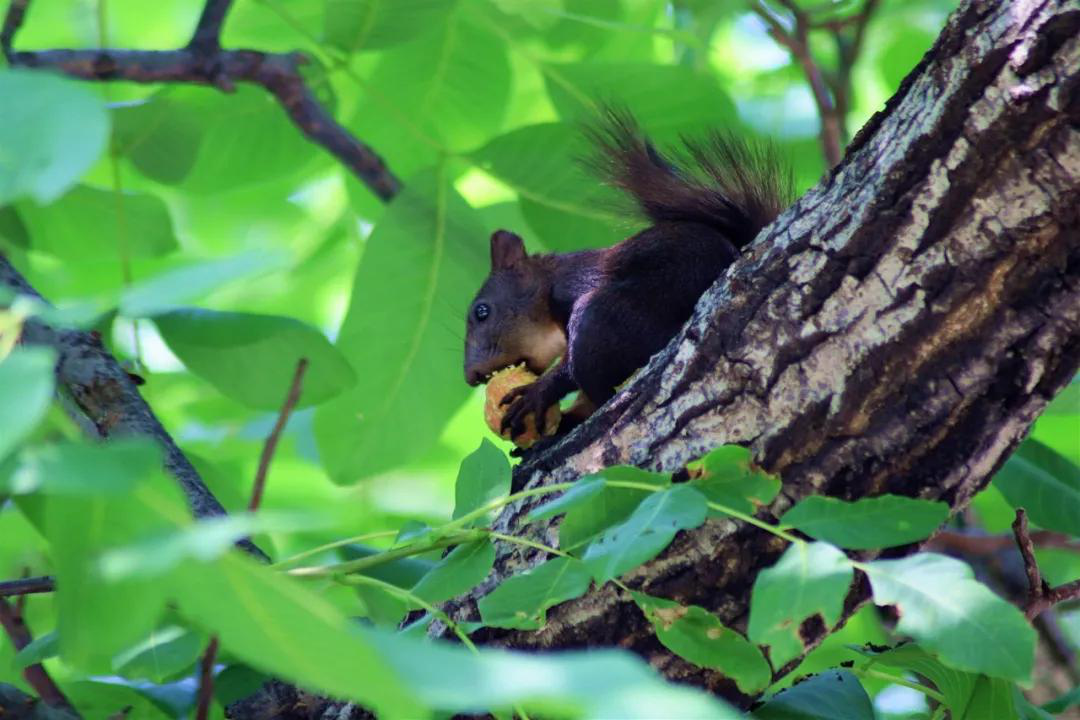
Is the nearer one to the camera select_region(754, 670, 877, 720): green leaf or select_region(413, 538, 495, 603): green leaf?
select_region(413, 538, 495, 603): green leaf

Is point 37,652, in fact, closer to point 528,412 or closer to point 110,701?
point 110,701

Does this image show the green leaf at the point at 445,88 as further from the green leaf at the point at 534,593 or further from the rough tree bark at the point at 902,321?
the green leaf at the point at 534,593

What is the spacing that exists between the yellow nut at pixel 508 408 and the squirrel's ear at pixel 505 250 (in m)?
0.24

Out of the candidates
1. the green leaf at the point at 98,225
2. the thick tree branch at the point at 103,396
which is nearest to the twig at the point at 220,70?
the green leaf at the point at 98,225

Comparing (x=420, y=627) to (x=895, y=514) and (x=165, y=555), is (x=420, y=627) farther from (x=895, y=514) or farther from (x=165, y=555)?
(x=165, y=555)

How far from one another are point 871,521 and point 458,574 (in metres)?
0.42

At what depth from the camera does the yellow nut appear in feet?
7.78

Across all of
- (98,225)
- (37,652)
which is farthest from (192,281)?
(98,225)

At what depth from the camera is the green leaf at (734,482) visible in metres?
1.19

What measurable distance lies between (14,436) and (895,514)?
2.41 feet

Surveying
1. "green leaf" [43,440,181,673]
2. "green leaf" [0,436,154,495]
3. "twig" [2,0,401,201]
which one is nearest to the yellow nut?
"twig" [2,0,401,201]

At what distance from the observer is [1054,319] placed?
139 cm

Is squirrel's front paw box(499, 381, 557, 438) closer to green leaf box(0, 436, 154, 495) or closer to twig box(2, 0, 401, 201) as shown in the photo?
twig box(2, 0, 401, 201)

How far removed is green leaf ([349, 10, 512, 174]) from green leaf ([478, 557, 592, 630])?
1.41 m
